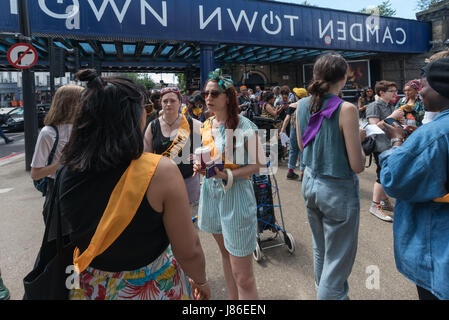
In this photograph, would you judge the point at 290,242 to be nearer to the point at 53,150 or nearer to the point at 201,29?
the point at 53,150

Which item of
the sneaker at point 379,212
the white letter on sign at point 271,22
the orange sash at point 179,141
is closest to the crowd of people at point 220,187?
the orange sash at point 179,141

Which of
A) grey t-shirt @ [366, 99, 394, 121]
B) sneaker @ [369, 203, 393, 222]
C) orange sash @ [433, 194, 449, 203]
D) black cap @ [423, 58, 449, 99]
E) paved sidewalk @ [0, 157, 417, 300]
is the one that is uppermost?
grey t-shirt @ [366, 99, 394, 121]

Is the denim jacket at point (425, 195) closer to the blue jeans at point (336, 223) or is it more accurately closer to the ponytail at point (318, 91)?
the blue jeans at point (336, 223)

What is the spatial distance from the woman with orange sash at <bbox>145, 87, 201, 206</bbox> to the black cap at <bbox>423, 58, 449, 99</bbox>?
2168 millimetres

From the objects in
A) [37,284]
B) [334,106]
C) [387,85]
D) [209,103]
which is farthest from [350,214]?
[387,85]

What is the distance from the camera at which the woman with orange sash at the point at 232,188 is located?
204cm

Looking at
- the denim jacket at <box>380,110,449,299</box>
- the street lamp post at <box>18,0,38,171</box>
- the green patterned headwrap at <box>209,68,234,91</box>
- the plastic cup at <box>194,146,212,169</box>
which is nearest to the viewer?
the denim jacket at <box>380,110,449,299</box>

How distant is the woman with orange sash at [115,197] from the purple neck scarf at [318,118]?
47.4 inches

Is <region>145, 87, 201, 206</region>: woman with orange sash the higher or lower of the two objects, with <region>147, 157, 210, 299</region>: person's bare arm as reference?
higher

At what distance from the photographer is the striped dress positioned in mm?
2045

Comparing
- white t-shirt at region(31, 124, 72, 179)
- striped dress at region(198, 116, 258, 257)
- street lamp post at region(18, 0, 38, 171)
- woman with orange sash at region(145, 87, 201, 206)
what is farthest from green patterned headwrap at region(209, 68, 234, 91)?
street lamp post at region(18, 0, 38, 171)

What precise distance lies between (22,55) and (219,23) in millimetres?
6029

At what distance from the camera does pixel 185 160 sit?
3.18 meters

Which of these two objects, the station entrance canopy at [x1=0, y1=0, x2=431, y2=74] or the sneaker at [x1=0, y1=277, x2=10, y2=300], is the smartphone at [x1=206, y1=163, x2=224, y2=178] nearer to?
the sneaker at [x1=0, y1=277, x2=10, y2=300]
